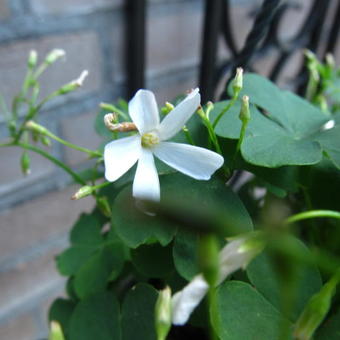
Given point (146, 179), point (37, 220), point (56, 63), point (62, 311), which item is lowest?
point (37, 220)

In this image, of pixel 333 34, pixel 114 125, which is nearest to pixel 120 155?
pixel 114 125

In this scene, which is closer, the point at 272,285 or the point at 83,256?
the point at 272,285

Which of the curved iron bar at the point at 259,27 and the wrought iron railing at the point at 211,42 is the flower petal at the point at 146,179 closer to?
→ the curved iron bar at the point at 259,27

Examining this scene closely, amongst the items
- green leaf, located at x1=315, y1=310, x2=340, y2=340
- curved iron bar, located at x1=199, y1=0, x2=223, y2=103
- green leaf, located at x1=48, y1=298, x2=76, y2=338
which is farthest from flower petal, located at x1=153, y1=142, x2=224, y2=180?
curved iron bar, located at x1=199, y1=0, x2=223, y2=103

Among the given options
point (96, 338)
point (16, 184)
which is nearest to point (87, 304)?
point (96, 338)

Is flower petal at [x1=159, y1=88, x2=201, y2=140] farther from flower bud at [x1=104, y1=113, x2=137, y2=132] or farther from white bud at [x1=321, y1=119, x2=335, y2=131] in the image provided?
white bud at [x1=321, y1=119, x2=335, y2=131]

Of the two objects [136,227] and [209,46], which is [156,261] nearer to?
[136,227]

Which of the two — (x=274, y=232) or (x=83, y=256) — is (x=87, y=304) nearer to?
(x=83, y=256)

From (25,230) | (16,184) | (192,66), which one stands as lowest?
(25,230)
